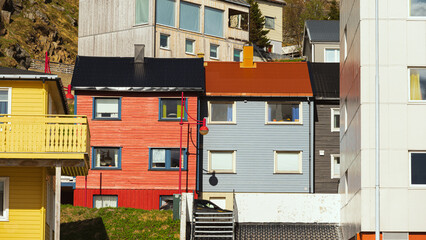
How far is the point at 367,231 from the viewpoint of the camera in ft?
104

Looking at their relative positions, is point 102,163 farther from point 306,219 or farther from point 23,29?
point 23,29

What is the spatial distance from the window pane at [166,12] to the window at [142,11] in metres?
0.97

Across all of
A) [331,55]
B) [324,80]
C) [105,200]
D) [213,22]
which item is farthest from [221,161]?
[331,55]

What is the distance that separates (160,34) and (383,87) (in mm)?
36844

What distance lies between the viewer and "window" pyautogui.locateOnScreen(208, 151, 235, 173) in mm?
48812

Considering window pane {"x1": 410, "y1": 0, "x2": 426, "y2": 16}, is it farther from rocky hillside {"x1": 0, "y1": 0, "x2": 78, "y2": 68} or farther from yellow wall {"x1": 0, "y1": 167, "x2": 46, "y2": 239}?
rocky hillside {"x1": 0, "y1": 0, "x2": 78, "y2": 68}

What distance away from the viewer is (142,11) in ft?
223

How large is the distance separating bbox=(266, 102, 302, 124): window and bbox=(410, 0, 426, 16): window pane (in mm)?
17006

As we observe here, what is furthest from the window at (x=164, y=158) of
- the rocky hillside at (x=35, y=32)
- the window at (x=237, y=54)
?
the rocky hillside at (x=35, y=32)

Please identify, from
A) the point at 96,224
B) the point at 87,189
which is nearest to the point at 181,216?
the point at 96,224

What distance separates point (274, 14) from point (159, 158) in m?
55.4

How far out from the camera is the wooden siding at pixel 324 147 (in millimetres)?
48625

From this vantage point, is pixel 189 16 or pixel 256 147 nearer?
pixel 256 147

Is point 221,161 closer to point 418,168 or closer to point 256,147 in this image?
point 256,147
